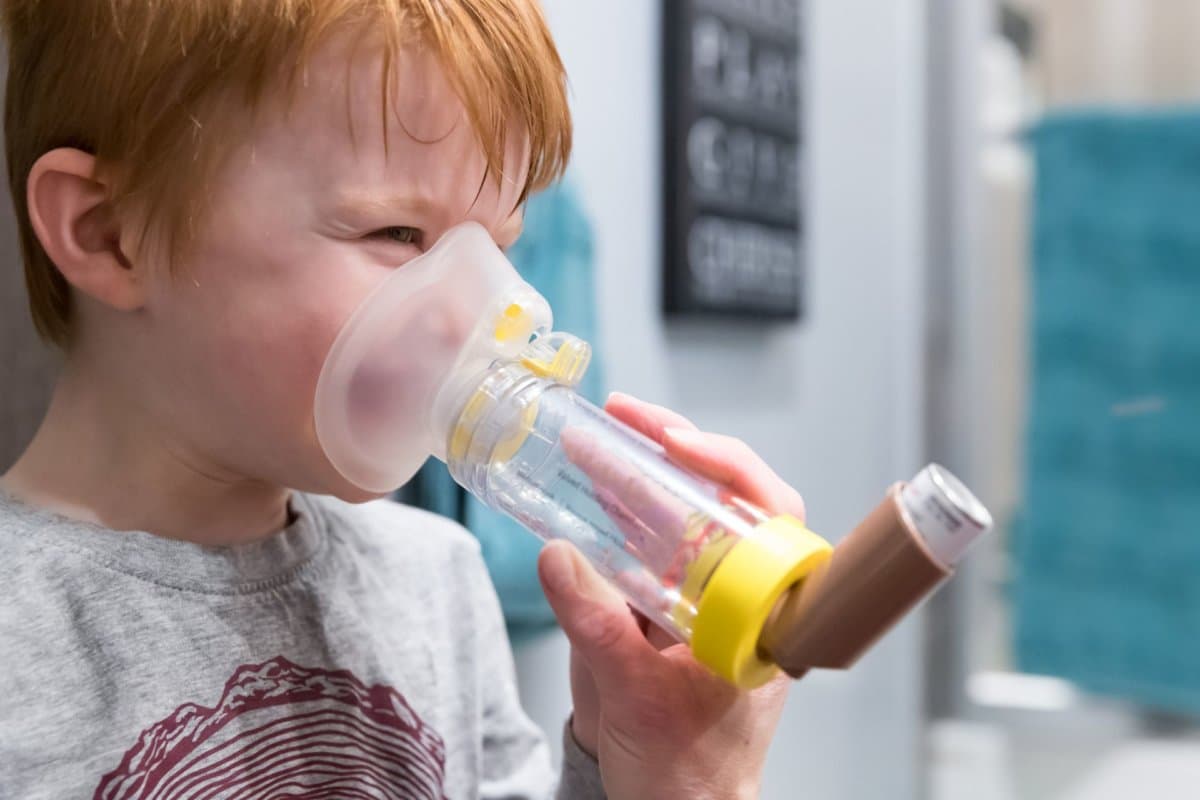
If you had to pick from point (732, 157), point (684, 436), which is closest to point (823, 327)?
point (732, 157)

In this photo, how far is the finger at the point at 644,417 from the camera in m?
0.54

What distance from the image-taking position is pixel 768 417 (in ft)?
4.45

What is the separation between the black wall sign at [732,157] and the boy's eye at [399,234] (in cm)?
62

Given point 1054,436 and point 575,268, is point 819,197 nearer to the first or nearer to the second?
point 1054,436

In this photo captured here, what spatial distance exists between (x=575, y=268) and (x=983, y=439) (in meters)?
1.07

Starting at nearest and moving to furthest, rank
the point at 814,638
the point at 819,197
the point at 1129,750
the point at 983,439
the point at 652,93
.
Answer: the point at 814,638, the point at 652,93, the point at 819,197, the point at 1129,750, the point at 983,439

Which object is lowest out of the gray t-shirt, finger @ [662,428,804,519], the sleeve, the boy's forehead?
the sleeve

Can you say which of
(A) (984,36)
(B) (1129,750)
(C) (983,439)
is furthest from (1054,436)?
(A) (984,36)

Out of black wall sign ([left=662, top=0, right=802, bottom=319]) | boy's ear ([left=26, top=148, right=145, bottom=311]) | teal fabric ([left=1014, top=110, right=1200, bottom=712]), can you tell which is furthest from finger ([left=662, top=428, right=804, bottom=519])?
teal fabric ([left=1014, top=110, right=1200, bottom=712])

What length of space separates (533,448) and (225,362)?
0.14 metres

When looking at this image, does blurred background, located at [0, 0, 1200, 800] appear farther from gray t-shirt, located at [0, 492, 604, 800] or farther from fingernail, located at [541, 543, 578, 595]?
fingernail, located at [541, 543, 578, 595]

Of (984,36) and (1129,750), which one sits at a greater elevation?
(984,36)

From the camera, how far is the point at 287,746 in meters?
0.55

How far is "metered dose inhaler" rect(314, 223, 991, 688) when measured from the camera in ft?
1.41
